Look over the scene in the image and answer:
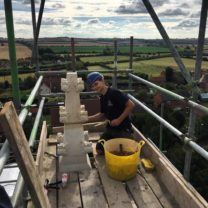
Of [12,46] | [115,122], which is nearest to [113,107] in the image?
[115,122]

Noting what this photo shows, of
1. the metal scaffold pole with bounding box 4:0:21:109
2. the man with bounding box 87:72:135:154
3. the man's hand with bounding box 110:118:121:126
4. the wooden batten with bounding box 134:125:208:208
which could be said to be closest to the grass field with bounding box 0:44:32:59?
the metal scaffold pole with bounding box 4:0:21:109

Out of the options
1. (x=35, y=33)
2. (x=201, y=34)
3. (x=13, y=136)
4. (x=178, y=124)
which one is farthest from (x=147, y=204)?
(x=178, y=124)

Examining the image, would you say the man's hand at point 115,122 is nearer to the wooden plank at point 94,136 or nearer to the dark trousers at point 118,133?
the dark trousers at point 118,133

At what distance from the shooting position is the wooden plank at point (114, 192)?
3.12 meters

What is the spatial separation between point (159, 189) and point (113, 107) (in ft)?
4.05

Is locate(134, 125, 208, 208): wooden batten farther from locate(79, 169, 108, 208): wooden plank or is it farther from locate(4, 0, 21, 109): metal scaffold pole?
locate(4, 0, 21, 109): metal scaffold pole

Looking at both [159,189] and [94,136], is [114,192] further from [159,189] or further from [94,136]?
[94,136]

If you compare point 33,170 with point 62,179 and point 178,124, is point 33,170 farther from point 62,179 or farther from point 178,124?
point 178,124

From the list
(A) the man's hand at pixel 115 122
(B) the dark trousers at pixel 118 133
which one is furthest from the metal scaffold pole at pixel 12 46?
(B) the dark trousers at pixel 118 133

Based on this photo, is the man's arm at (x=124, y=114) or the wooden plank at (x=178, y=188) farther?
the man's arm at (x=124, y=114)

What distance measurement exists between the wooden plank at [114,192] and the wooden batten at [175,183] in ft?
1.47

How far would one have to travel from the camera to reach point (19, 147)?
1.72 metres

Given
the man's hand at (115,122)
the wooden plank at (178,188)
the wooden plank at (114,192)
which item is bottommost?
the wooden plank at (114,192)

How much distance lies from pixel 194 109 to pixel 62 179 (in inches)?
64.0
